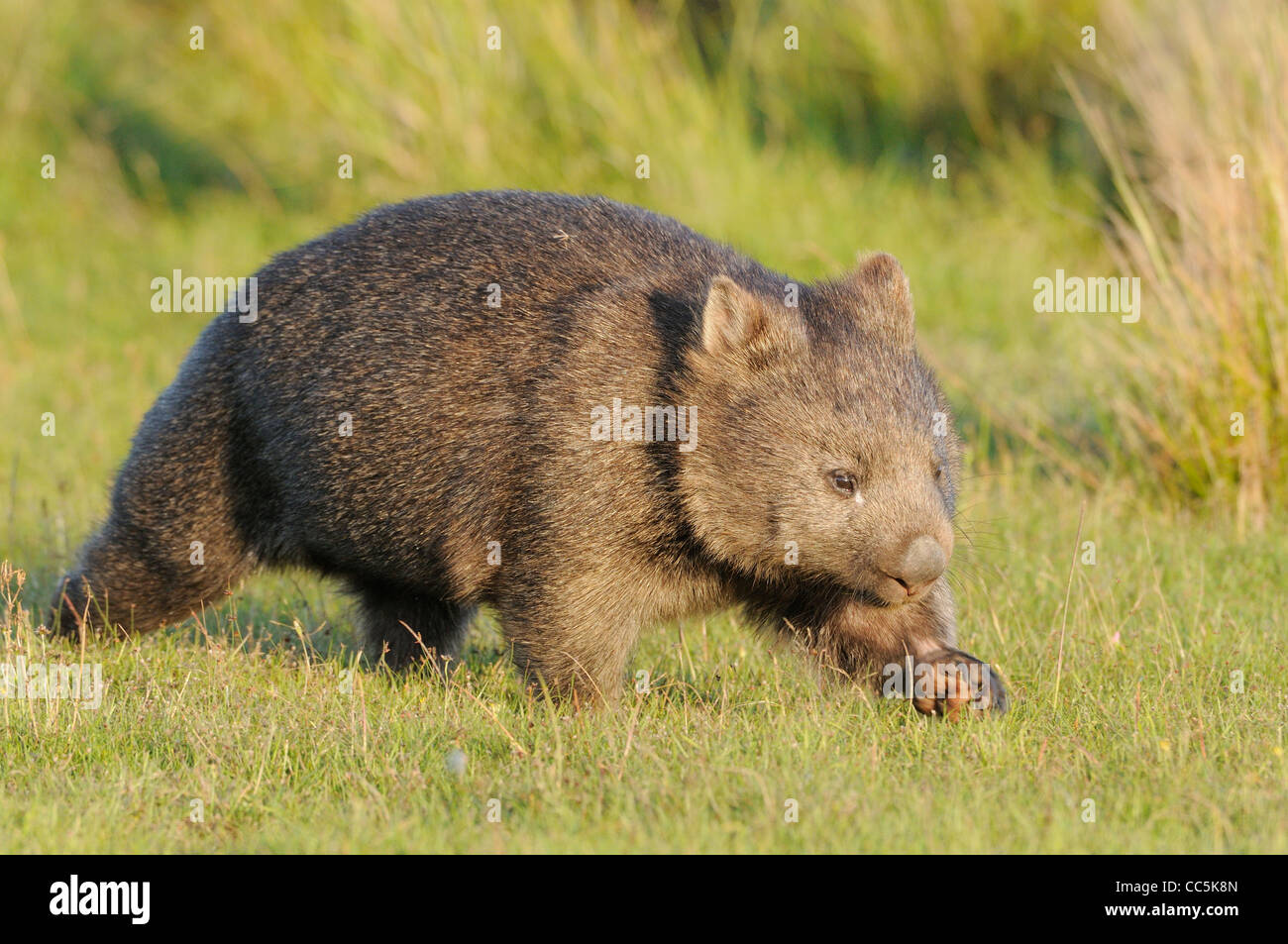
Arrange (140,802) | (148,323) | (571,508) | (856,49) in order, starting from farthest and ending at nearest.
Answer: (856,49)
(148,323)
(571,508)
(140,802)

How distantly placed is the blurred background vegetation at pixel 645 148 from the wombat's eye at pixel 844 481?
356 cm

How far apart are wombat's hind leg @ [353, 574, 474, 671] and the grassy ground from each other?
0.17 meters

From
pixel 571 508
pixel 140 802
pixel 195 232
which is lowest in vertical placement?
pixel 140 802

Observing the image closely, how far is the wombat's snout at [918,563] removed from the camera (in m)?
4.91

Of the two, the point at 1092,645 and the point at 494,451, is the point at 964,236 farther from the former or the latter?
the point at 494,451

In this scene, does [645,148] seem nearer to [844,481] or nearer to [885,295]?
[885,295]

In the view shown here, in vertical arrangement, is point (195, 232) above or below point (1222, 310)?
above

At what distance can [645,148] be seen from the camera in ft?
40.3

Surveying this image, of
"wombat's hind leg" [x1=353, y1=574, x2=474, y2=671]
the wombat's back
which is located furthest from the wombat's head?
"wombat's hind leg" [x1=353, y1=574, x2=474, y2=671]

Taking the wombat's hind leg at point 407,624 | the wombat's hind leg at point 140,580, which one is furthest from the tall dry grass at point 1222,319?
the wombat's hind leg at point 140,580

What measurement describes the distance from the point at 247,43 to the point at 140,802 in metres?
10.9

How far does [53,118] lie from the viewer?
15094 mm

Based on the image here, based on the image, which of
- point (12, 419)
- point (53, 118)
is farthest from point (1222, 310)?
point (53, 118)

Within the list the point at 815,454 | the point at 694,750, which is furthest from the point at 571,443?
the point at 694,750
